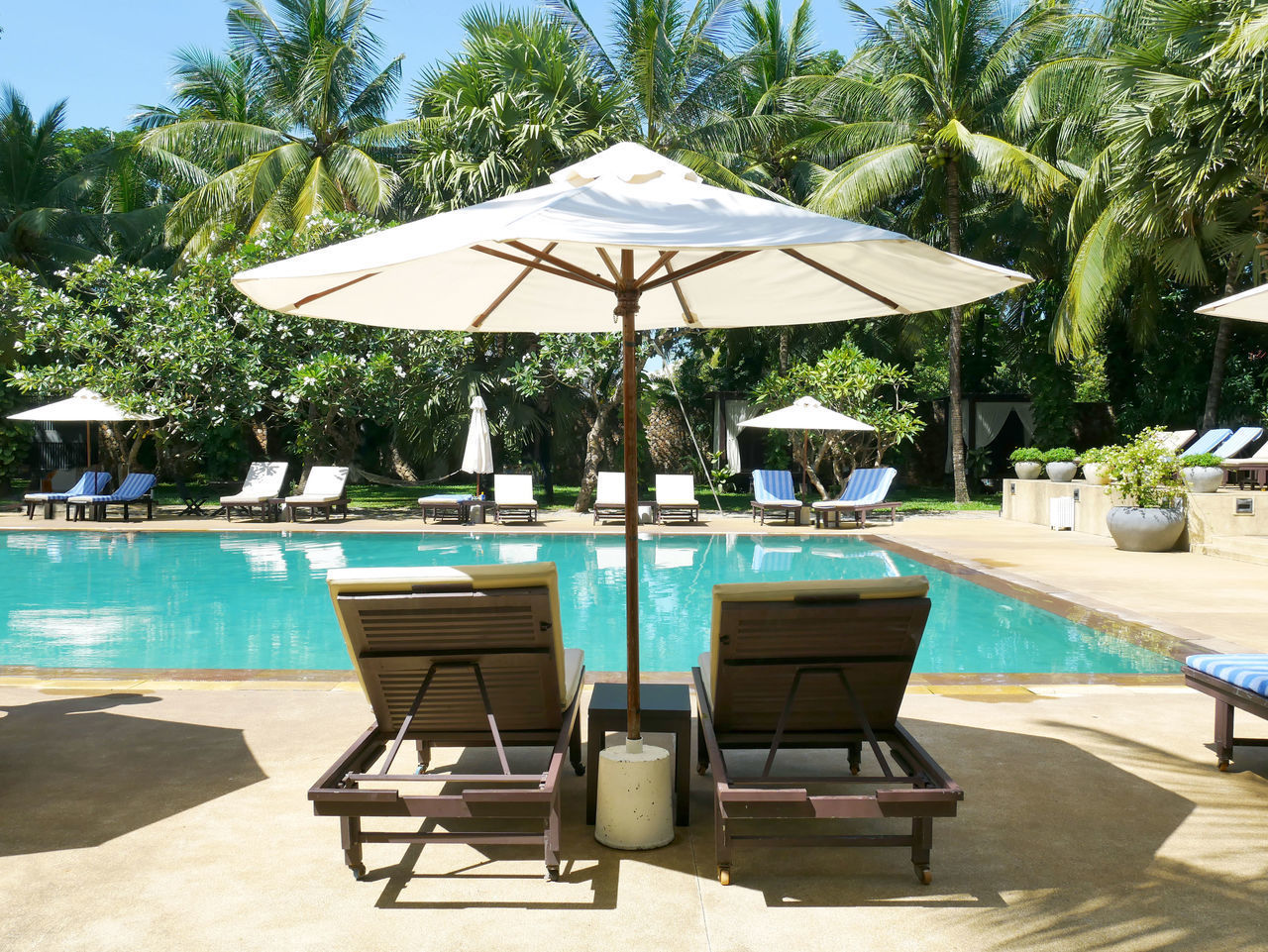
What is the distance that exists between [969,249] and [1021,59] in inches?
156

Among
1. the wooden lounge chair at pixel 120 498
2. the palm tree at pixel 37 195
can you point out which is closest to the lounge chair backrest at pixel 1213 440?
the wooden lounge chair at pixel 120 498

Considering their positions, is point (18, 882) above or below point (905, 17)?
below

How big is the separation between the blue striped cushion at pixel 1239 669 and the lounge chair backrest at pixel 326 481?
13906 mm

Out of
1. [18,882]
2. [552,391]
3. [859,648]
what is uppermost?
[552,391]

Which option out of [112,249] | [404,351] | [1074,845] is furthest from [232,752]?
[112,249]

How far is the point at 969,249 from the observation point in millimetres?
20844

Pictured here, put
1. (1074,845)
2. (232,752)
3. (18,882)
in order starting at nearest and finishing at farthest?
(18,882)
(1074,845)
(232,752)

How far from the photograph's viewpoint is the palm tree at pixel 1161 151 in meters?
11.6

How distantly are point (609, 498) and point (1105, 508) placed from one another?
7024 millimetres

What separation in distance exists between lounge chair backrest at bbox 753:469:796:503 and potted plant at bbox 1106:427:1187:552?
515 centimetres

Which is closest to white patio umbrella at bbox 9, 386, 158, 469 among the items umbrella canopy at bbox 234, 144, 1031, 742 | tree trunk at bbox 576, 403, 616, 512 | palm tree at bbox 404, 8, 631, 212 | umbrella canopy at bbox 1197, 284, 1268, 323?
palm tree at bbox 404, 8, 631, 212

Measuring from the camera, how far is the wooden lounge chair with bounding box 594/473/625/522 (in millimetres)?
15086

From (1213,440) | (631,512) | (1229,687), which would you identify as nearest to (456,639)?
(631,512)

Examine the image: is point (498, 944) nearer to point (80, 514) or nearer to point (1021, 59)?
point (80, 514)
